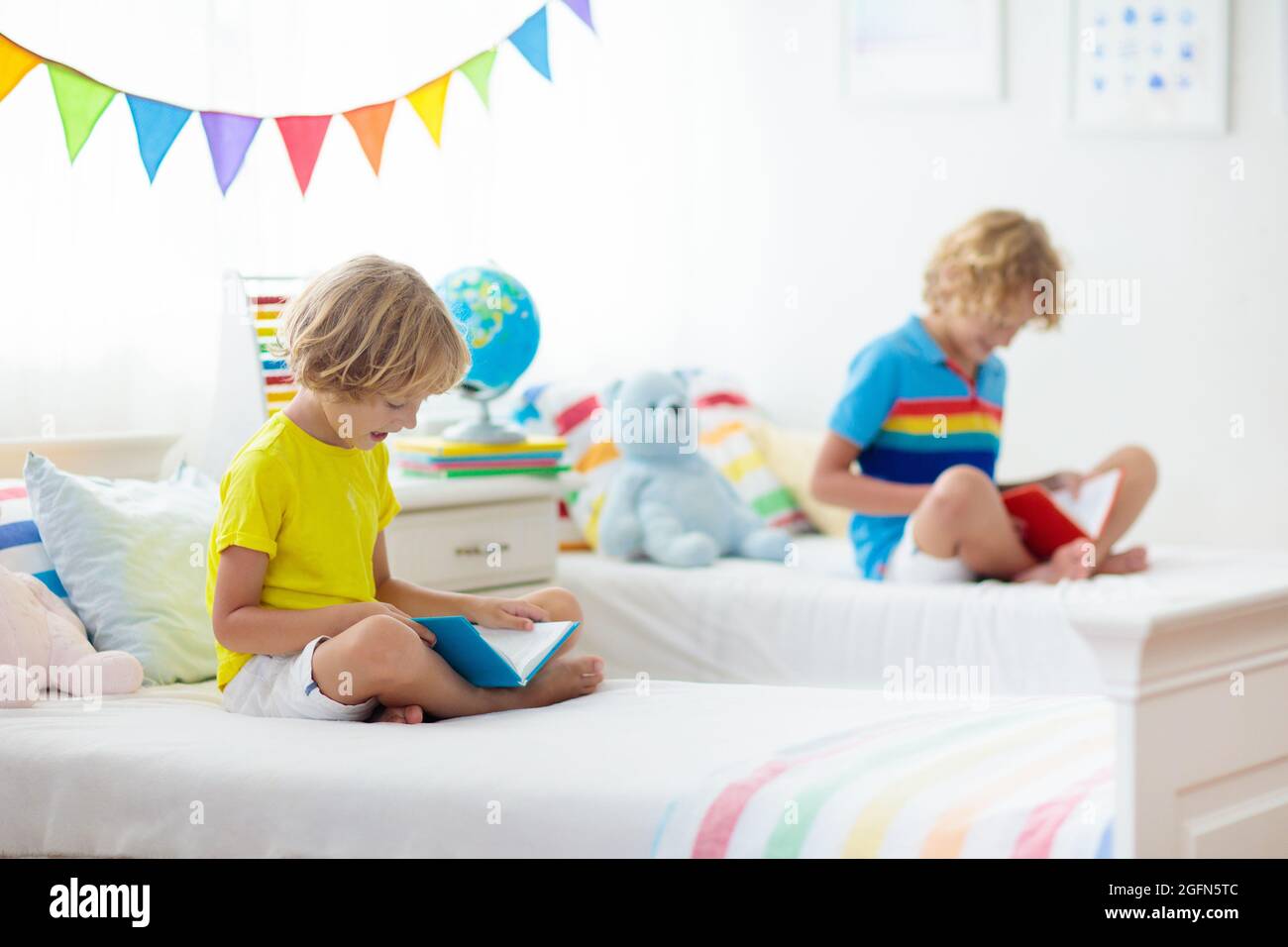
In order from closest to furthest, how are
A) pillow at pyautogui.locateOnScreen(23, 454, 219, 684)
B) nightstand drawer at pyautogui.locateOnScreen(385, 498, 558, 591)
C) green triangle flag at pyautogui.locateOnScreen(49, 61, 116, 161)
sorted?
pillow at pyautogui.locateOnScreen(23, 454, 219, 684), green triangle flag at pyautogui.locateOnScreen(49, 61, 116, 161), nightstand drawer at pyautogui.locateOnScreen(385, 498, 558, 591)

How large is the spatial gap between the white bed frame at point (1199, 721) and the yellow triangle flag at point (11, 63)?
5.49 feet

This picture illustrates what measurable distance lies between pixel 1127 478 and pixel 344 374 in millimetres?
1614

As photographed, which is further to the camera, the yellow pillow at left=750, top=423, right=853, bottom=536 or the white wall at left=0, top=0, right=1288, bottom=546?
the yellow pillow at left=750, top=423, right=853, bottom=536

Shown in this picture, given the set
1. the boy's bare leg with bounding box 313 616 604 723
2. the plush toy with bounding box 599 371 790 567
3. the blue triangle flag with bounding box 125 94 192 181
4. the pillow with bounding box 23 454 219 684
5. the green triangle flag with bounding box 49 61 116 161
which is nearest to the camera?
the boy's bare leg with bounding box 313 616 604 723

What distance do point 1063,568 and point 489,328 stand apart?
1094mm

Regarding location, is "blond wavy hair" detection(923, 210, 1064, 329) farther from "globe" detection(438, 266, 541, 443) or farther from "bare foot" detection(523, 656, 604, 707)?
"bare foot" detection(523, 656, 604, 707)

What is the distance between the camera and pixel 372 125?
8.39 ft

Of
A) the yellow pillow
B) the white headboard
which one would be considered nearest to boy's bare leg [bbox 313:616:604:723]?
the white headboard

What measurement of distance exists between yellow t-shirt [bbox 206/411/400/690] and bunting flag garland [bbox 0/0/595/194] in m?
0.76

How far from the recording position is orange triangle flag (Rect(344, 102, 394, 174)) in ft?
8.32
